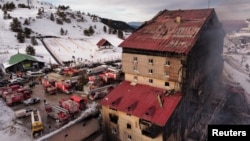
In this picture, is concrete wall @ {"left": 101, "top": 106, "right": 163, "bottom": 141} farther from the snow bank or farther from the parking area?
the snow bank

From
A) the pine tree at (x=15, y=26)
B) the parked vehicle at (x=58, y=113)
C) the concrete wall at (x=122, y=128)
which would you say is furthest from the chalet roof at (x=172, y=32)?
the pine tree at (x=15, y=26)

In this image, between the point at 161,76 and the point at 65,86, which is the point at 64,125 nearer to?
the point at 65,86

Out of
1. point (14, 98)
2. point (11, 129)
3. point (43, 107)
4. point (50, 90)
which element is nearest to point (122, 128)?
point (43, 107)

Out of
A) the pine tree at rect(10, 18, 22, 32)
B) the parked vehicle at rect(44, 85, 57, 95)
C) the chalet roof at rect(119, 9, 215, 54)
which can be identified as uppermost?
the pine tree at rect(10, 18, 22, 32)

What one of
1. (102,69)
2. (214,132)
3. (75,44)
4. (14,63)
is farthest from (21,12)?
(214,132)

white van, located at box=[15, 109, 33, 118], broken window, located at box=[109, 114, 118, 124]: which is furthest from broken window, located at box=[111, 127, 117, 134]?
white van, located at box=[15, 109, 33, 118]

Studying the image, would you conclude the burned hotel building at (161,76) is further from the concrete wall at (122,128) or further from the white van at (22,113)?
the white van at (22,113)

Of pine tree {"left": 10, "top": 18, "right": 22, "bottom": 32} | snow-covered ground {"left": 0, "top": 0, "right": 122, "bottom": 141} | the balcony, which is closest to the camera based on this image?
the balcony

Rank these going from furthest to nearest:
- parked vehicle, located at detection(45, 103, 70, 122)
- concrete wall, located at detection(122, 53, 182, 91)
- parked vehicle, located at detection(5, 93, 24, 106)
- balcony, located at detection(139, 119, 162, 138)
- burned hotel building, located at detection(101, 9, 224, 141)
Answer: parked vehicle, located at detection(5, 93, 24, 106), parked vehicle, located at detection(45, 103, 70, 122), concrete wall, located at detection(122, 53, 182, 91), burned hotel building, located at detection(101, 9, 224, 141), balcony, located at detection(139, 119, 162, 138)
